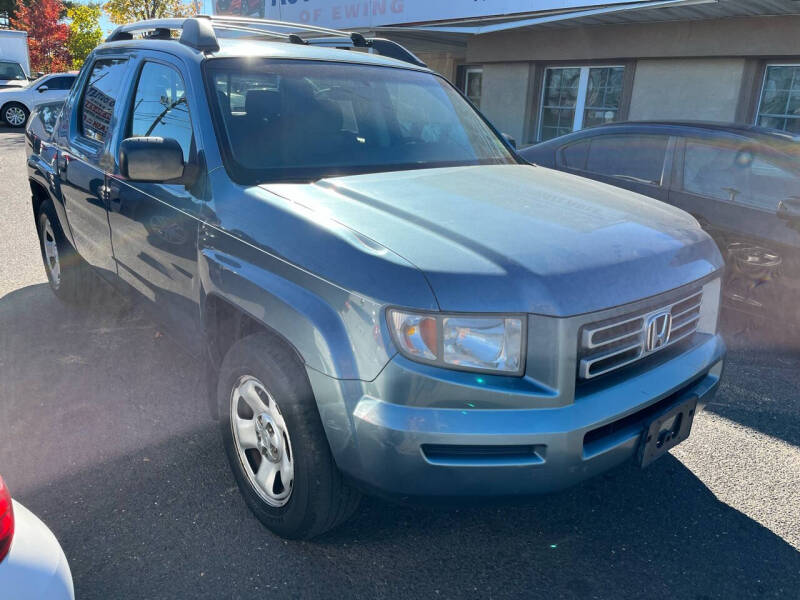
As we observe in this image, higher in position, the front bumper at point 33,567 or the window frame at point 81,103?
the window frame at point 81,103

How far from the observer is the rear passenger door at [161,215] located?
2914mm

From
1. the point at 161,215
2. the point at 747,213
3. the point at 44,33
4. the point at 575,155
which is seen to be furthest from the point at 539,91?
the point at 44,33

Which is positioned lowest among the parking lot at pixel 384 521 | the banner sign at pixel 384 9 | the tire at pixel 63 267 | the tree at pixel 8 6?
the parking lot at pixel 384 521

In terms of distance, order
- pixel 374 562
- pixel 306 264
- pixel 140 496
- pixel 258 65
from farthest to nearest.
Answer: pixel 258 65
pixel 140 496
pixel 374 562
pixel 306 264

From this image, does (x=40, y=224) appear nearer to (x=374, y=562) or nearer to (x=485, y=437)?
(x=374, y=562)

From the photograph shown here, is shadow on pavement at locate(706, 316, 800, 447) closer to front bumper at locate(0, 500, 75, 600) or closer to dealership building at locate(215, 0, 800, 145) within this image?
front bumper at locate(0, 500, 75, 600)

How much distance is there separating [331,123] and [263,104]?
0.33 m

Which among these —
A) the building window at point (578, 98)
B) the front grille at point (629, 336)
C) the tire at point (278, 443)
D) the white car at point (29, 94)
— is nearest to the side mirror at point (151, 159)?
the tire at point (278, 443)

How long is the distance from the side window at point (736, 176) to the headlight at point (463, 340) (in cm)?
355

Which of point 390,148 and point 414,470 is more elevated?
point 390,148

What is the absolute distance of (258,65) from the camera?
3125 mm

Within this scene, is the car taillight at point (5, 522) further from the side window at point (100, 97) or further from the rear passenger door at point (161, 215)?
the side window at point (100, 97)

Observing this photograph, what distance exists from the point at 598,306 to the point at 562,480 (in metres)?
0.57

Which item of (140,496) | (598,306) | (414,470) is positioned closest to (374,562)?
(414,470)
